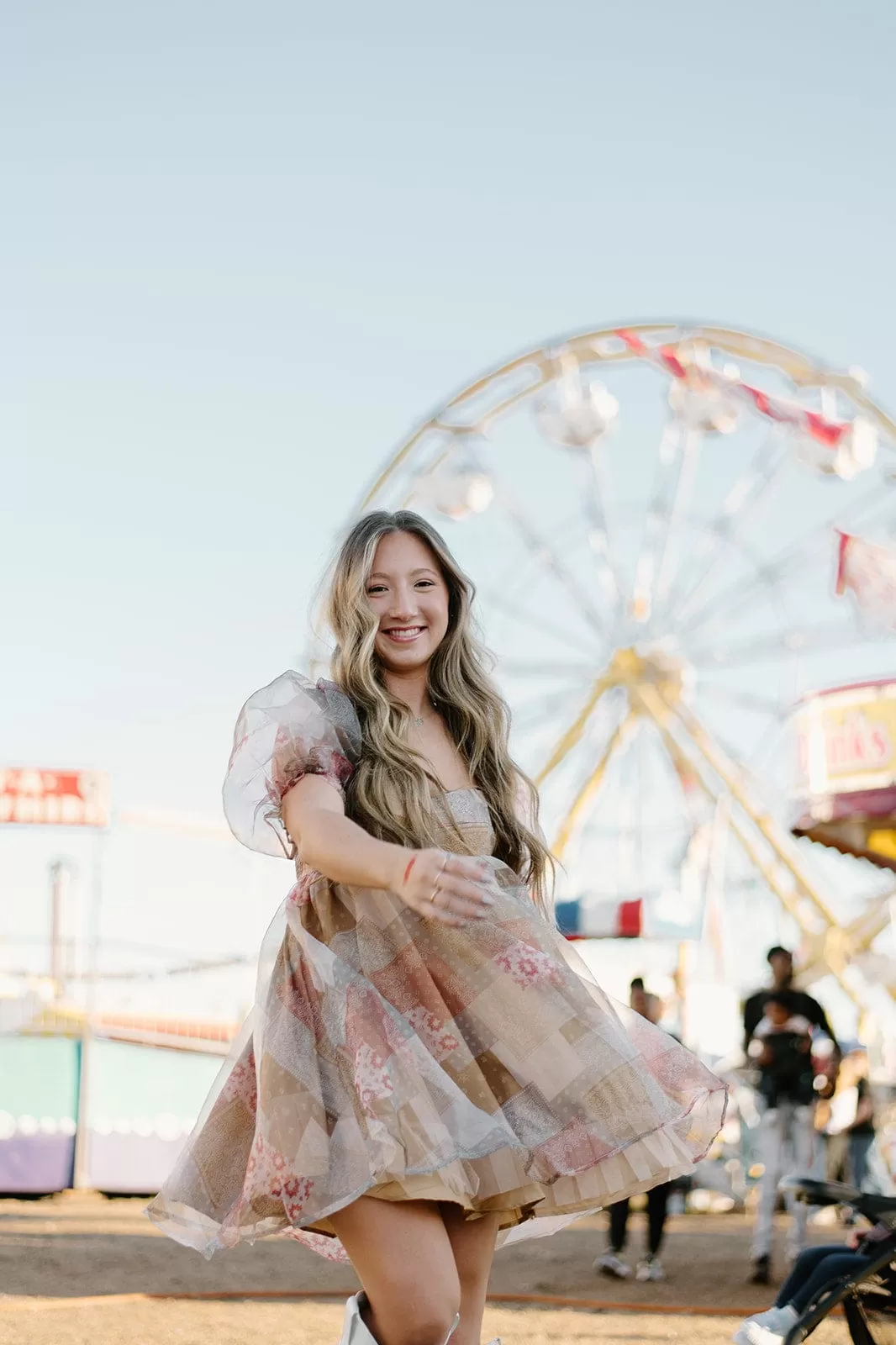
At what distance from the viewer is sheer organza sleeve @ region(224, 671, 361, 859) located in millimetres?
2357

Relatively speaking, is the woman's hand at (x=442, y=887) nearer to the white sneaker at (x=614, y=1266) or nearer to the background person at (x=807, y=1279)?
the background person at (x=807, y=1279)

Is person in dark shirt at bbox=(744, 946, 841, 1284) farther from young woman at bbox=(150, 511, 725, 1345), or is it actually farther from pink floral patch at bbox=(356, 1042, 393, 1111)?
pink floral patch at bbox=(356, 1042, 393, 1111)

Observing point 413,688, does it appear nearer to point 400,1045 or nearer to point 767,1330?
point 400,1045

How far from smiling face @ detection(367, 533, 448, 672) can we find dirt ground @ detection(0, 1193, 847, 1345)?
331 cm

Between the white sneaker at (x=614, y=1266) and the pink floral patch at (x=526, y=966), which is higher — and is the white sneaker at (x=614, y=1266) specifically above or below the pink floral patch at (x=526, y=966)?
below

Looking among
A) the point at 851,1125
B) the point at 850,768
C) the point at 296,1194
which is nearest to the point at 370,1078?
the point at 296,1194

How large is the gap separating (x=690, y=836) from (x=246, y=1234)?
16.1 m

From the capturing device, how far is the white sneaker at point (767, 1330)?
11.5 ft

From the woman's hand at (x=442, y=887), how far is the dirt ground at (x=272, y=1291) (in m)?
3.60

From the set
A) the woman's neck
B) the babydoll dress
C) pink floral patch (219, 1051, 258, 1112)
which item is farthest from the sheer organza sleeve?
pink floral patch (219, 1051, 258, 1112)

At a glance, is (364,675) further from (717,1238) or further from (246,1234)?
(717,1238)

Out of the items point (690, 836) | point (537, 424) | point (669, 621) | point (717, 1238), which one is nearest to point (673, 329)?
point (537, 424)

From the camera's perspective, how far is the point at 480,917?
2.10 meters

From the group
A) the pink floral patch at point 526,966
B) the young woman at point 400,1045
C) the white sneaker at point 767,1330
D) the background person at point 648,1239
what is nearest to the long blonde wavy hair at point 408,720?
the young woman at point 400,1045
